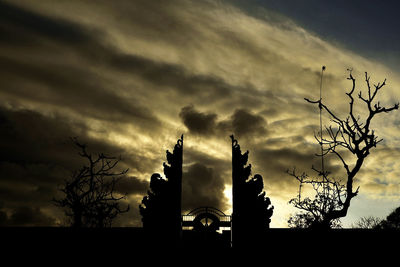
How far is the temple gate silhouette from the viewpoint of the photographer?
704 inches

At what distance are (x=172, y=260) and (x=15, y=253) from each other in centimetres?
663

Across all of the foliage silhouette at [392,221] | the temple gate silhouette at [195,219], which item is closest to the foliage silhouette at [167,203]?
the temple gate silhouette at [195,219]

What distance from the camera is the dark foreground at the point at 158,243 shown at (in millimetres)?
15375

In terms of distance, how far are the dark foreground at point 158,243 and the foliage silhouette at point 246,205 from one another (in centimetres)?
67

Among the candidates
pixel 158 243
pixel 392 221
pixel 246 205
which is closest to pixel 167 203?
pixel 158 243

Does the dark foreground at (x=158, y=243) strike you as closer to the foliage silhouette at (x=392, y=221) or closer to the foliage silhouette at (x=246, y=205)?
the foliage silhouette at (x=246, y=205)

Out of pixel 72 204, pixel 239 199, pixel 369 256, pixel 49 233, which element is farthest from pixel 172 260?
pixel 72 204

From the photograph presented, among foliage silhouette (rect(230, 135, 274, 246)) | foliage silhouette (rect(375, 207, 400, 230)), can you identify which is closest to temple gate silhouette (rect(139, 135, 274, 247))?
foliage silhouette (rect(230, 135, 274, 246))

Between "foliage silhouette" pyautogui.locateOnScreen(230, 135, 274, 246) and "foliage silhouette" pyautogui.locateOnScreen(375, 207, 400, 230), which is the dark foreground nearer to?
"foliage silhouette" pyautogui.locateOnScreen(230, 135, 274, 246)

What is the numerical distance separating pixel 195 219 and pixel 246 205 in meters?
4.92

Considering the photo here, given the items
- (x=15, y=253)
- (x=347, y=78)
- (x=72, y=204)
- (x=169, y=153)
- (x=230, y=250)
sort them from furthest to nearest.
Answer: (x=72, y=204) < (x=169, y=153) < (x=347, y=78) < (x=230, y=250) < (x=15, y=253)

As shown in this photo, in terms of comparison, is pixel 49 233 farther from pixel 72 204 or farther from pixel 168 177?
pixel 72 204

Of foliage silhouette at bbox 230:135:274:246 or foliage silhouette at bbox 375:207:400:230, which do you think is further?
foliage silhouette at bbox 375:207:400:230

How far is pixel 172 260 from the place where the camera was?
17.3 meters
